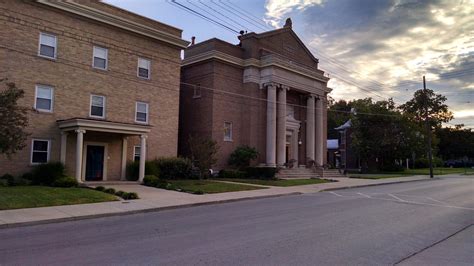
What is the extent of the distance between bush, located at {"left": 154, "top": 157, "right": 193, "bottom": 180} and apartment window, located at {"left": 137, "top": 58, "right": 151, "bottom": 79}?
5724 millimetres

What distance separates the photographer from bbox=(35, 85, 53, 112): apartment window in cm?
2292

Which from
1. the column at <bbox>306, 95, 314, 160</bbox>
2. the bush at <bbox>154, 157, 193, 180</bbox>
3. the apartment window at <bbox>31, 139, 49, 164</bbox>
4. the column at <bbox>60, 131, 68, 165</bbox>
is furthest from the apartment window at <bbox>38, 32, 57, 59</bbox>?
the column at <bbox>306, 95, 314, 160</bbox>

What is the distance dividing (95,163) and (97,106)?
346 centimetres

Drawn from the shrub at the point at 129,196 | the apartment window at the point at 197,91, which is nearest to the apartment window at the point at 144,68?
the apartment window at the point at 197,91

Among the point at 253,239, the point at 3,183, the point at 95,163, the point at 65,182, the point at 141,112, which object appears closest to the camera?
the point at 253,239

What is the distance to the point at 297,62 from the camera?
4009cm

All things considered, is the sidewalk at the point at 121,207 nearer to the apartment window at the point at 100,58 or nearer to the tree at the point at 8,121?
the tree at the point at 8,121

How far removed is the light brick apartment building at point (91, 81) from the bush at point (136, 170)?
1.40ft

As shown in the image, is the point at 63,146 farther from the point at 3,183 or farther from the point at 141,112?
the point at 141,112

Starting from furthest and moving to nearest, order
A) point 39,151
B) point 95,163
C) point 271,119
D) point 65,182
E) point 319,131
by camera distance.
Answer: point 319,131, point 271,119, point 95,163, point 39,151, point 65,182

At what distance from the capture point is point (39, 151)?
Result: 74.8 feet

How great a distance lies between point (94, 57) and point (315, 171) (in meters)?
21.4

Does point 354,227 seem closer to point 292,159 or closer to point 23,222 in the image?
point 23,222

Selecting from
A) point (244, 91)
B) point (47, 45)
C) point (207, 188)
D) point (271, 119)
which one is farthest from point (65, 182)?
point (271, 119)
